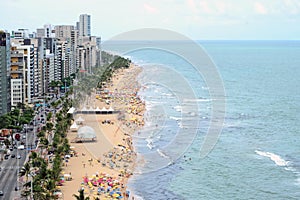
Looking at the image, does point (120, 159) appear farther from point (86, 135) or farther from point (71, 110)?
point (71, 110)

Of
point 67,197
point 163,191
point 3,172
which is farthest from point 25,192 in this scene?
point 163,191

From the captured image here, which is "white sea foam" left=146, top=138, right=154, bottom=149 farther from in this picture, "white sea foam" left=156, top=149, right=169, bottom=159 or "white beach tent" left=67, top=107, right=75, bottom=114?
"white beach tent" left=67, top=107, right=75, bottom=114

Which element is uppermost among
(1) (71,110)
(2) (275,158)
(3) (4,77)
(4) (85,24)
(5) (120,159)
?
(4) (85,24)

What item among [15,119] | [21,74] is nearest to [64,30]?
[21,74]

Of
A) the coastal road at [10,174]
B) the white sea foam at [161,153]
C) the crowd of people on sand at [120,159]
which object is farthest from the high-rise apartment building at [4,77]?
the white sea foam at [161,153]

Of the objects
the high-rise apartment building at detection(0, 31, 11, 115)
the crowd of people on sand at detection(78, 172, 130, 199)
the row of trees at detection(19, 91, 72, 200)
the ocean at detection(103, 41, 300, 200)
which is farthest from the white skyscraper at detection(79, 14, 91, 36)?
the crowd of people on sand at detection(78, 172, 130, 199)

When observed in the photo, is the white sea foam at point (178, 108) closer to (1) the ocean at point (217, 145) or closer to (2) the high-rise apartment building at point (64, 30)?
(1) the ocean at point (217, 145)

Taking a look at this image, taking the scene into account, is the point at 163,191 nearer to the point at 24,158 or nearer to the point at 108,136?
the point at 24,158
